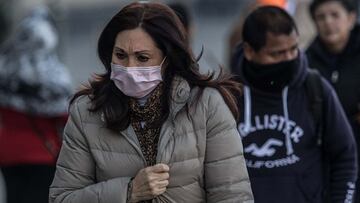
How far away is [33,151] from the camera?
21.3ft

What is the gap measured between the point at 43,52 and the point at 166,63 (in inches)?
112

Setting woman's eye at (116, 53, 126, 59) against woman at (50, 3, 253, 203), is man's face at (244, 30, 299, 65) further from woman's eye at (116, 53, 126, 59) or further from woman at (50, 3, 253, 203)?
woman's eye at (116, 53, 126, 59)

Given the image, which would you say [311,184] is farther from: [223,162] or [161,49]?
[161,49]

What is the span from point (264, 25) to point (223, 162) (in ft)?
4.01

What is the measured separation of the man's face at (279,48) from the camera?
4.89 metres

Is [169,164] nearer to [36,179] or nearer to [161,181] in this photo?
[161,181]

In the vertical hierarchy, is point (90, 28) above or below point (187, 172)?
below

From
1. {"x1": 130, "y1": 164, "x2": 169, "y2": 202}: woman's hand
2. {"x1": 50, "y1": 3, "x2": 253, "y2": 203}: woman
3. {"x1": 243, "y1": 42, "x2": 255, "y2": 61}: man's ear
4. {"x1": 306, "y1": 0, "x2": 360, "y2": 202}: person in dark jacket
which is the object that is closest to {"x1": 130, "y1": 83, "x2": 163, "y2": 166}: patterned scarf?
{"x1": 50, "y1": 3, "x2": 253, "y2": 203}: woman

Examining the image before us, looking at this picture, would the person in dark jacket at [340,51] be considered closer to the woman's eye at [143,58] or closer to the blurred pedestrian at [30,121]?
the blurred pedestrian at [30,121]

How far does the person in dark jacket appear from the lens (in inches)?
236

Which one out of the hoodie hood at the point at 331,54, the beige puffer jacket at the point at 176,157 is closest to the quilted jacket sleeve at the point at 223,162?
the beige puffer jacket at the point at 176,157

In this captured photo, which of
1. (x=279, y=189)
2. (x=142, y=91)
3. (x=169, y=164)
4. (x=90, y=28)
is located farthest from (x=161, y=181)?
(x=90, y=28)

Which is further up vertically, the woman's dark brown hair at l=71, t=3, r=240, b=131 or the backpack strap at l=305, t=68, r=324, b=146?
the woman's dark brown hair at l=71, t=3, r=240, b=131

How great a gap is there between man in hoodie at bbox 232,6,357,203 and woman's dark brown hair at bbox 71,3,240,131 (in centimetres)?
86
